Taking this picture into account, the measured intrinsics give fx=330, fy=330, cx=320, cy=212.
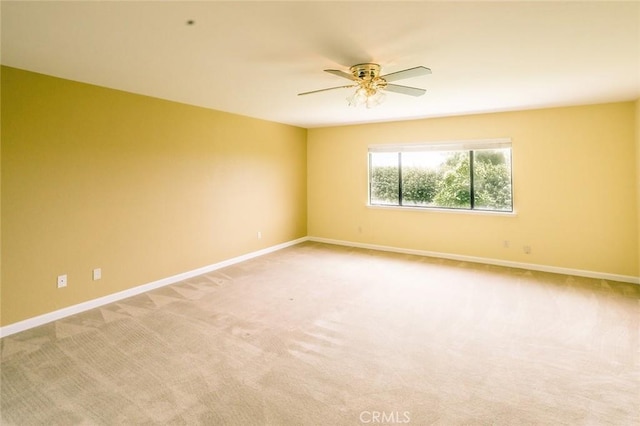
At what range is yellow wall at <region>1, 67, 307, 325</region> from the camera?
300 centimetres

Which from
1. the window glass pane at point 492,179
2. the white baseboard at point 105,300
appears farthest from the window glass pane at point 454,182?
the white baseboard at point 105,300

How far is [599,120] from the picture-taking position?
14.3ft

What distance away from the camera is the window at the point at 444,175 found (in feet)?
16.9

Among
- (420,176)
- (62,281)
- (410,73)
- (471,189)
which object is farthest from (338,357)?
(420,176)

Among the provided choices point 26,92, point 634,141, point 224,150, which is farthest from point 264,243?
point 634,141

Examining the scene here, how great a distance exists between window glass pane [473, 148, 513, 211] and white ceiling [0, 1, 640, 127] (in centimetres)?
133

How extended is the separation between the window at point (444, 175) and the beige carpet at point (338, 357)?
1.62 meters

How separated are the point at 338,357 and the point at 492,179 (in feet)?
13.3

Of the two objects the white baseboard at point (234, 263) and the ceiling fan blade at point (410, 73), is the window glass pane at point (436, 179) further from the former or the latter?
the ceiling fan blade at point (410, 73)

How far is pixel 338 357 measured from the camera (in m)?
2.55

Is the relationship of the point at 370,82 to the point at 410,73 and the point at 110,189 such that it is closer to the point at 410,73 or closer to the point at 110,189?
the point at 410,73

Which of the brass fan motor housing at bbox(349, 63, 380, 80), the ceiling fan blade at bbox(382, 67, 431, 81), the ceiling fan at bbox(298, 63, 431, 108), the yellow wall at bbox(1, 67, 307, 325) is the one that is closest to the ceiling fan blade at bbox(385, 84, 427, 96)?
the ceiling fan at bbox(298, 63, 431, 108)

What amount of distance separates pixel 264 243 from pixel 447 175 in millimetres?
3389

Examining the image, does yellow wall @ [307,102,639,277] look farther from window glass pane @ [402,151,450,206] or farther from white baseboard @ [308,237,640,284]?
window glass pane @ [402,151,450,206]
